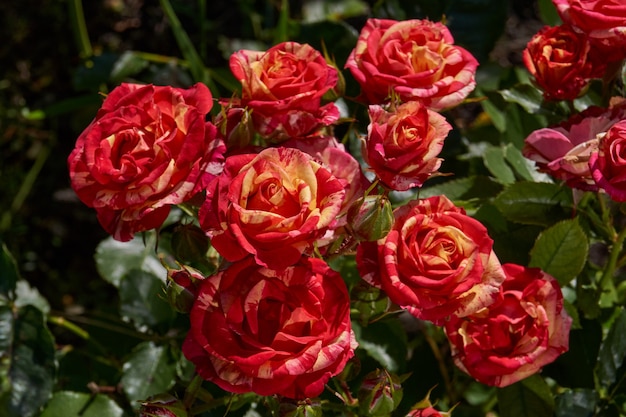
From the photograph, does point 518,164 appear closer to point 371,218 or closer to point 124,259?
point 371,218

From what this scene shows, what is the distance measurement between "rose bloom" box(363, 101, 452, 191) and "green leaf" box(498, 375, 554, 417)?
1.09 feet

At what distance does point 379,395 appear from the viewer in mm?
768

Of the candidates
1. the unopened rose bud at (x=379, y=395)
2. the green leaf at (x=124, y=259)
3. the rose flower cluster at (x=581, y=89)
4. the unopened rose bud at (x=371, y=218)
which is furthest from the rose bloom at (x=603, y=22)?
the green leaf at (x=124, y=259)

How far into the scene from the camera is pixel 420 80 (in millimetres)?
817

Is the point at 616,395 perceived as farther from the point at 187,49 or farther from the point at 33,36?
the point at 33,36

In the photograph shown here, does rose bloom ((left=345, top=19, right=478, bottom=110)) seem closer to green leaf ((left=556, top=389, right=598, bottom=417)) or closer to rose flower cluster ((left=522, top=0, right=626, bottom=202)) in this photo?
rose flower cluster ((left=522, top=0, right=626, bottom=202))

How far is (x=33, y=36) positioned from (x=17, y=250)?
662 mm

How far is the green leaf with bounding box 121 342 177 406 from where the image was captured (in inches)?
39.7

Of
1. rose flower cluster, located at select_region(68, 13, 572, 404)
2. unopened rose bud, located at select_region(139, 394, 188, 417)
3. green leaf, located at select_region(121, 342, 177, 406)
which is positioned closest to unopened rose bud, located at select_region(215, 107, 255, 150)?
rose flower cluster, located at select_region(68, 13, 572, 404)

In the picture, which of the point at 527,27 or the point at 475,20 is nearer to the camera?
the point at 475,20

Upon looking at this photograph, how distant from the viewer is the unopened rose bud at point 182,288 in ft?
2.44

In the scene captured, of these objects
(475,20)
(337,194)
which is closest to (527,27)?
(475,20)

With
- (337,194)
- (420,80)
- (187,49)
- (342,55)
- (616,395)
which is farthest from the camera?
(187,49)

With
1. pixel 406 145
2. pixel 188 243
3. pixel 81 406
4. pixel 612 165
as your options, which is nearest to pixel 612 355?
pixel 612 165
